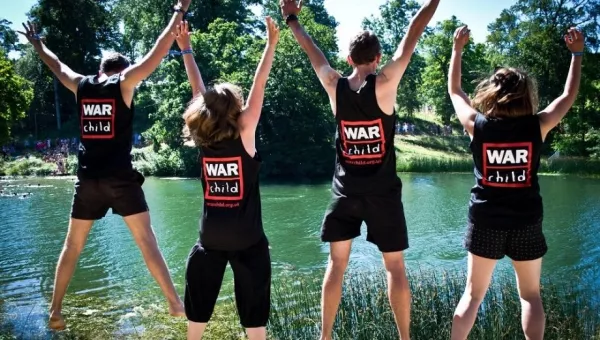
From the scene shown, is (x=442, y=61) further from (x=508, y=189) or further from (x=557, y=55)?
(x=508, y=189)

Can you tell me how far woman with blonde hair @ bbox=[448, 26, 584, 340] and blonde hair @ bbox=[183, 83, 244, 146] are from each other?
1457 mm

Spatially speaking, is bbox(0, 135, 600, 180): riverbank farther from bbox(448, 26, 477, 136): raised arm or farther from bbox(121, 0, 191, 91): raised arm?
bbox(121, 0, 191, 91): raised arm

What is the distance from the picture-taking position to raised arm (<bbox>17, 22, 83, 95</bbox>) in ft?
13.9

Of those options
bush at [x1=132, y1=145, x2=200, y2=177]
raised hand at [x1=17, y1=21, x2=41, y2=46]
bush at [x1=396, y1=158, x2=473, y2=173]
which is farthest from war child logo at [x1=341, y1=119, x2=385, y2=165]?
bush at [x1=132, y1=145, x2=200, y2=177]

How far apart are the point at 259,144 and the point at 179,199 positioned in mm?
12888

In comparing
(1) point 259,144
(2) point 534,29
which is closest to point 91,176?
(1) point 259,144

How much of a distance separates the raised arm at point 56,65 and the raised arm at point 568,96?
3.11 meters

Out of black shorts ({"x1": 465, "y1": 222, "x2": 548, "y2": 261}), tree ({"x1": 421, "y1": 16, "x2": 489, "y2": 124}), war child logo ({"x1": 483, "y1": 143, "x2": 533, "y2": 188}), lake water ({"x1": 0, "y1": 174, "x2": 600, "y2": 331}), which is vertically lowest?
lake water ({"x1": 0, "y1": 174, "x2": 600, "y2": 331})

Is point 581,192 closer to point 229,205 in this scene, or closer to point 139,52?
point 229,205

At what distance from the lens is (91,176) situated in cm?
407

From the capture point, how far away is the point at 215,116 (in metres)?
3.38

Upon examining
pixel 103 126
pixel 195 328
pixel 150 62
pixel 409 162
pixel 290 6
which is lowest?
pixel 409 162

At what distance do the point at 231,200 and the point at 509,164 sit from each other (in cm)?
165

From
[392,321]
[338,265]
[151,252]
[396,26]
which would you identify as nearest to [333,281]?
[338,265]
